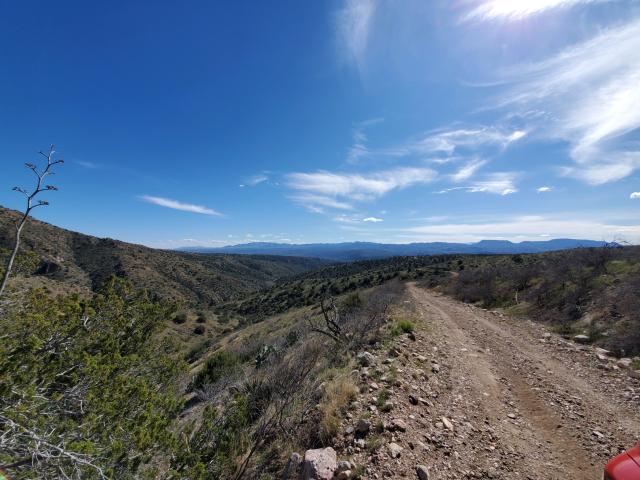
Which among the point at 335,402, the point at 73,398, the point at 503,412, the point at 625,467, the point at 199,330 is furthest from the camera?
the point at 199,330

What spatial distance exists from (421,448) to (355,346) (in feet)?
14.4

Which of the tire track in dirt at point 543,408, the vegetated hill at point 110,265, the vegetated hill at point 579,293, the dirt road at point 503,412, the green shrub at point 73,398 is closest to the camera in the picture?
the green shrub at point 73,398

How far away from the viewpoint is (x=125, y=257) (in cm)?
6738

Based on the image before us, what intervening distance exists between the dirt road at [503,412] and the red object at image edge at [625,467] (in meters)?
2.09

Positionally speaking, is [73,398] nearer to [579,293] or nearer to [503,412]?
[503,412]

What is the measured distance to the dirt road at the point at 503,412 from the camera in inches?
159

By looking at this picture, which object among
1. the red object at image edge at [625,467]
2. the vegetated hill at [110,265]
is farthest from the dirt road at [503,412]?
the vegetated hill at [110,265]

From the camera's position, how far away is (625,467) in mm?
2260

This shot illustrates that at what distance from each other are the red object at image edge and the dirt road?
2.09 meters

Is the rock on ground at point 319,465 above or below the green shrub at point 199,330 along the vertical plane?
above

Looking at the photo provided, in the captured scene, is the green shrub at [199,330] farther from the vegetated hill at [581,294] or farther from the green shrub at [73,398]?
the green shrub at [73,398]

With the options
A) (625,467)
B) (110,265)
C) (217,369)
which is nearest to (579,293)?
(625,467)

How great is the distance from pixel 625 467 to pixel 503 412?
374cm

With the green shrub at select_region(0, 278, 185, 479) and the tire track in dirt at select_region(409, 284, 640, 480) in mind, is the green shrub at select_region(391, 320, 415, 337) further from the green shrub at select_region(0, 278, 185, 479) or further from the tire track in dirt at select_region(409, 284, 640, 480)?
the green shrub at select_region(0, 278, 185, 479)
